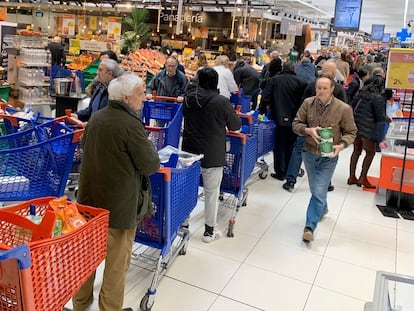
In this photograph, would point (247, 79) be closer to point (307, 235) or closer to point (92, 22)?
point (307, 235)

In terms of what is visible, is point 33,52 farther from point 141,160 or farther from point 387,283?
point 387,283

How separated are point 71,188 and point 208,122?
6.54 feet

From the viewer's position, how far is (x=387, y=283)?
7.88 feet

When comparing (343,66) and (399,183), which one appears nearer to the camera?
(399,183)

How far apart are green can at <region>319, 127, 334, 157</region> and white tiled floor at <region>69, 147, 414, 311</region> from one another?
0.98 meters

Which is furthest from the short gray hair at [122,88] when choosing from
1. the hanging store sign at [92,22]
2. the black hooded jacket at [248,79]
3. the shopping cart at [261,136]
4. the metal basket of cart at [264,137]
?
the hanging store sign at [92,22]

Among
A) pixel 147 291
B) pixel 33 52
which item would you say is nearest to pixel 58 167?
pixel 147 291

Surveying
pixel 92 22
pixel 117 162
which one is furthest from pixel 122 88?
pixel 92 22

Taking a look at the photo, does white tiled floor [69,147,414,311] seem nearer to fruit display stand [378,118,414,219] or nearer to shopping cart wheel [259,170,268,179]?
fruit display stand [378,118,414,219]

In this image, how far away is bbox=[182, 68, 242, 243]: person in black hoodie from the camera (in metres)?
3.65

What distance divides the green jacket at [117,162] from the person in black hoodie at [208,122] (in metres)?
1.36

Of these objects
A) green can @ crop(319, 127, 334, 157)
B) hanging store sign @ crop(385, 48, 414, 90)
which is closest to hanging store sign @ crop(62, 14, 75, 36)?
hanging store sign @ crop(385, 48, 414, 90)

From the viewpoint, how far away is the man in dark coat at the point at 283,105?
5.83 m

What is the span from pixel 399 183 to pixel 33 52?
21.9 feet
